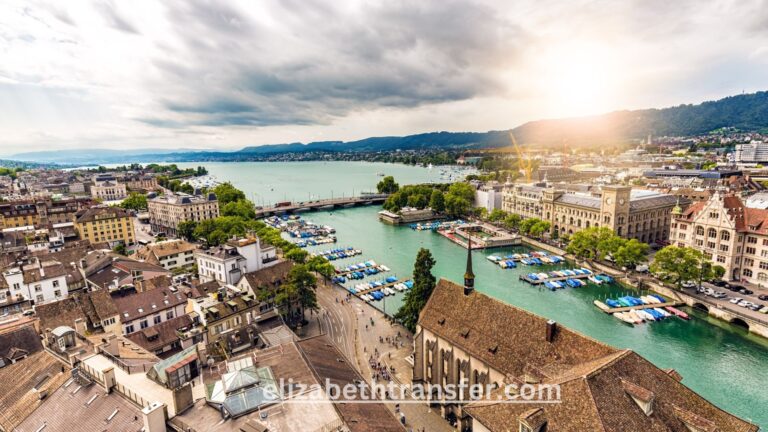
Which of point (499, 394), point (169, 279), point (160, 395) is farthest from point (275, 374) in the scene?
point (169, 279)

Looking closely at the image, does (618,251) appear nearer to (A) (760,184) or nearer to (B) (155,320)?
(B) (155,320)

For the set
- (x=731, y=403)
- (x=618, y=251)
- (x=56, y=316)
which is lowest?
(x=731, y=403)

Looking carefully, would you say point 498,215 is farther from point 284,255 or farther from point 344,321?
point 344,321

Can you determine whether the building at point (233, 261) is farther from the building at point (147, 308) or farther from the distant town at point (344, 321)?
the building at point (147, 308)

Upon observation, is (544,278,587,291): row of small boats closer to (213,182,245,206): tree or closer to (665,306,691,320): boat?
(665,306,691,320): boat

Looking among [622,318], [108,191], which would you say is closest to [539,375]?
[622,318]

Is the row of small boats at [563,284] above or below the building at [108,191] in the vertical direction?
below

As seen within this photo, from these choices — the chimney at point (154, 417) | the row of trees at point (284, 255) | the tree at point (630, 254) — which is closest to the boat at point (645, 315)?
the tree at point (630, 254)
